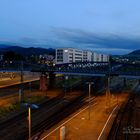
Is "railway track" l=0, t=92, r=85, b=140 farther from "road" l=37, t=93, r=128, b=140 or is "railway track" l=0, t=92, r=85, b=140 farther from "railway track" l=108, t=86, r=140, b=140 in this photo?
"railway track" l=108, t=86, r=140, b=140

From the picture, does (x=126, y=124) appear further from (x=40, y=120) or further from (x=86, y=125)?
(x=40, y=120)

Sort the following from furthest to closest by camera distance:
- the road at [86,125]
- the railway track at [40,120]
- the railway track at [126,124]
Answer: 1. the railway track at [40,120]
2. the railway track at [126,124]
3. the road at [86,125]

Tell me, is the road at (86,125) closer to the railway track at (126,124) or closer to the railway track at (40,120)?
the railway track at (126,124)

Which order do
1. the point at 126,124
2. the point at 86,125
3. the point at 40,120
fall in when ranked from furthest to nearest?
the point at 40,120
the point at 126,124
the point at 86,125

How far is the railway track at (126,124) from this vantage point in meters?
50.3

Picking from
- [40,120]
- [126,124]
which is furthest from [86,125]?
[40,120]

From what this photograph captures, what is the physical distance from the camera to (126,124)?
60562 mm

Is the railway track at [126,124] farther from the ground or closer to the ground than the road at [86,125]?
closer to the ground

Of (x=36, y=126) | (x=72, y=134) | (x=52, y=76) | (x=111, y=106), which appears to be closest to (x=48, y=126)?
(x=36, y=126)

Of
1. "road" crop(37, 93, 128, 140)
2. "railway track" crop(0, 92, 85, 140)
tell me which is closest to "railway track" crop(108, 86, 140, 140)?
"road" crop(37, 93, 128, 140)

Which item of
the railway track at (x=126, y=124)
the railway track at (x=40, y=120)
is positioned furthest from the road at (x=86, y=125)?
the railway track at (x=40, y=120)

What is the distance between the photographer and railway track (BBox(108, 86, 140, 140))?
50.3 m

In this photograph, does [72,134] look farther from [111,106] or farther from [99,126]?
[111,106]

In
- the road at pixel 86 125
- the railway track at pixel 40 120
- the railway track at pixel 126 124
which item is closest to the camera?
the road at pixel 86 125
